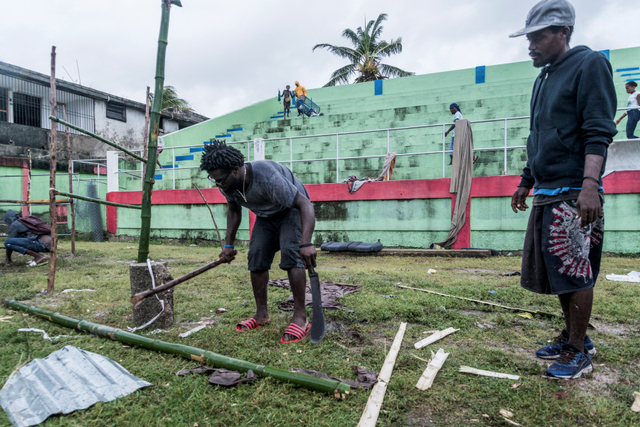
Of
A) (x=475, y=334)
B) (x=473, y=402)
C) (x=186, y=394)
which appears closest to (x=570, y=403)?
(x=473, y=402)

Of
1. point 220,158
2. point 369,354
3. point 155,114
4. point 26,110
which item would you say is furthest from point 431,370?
point 26,110

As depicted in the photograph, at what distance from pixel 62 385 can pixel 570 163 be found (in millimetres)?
2669

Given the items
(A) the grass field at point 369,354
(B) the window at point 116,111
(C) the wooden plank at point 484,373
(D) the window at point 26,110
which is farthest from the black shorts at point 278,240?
(B) the window at point 116,111

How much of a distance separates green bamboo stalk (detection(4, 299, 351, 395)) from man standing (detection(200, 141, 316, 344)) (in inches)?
21.0

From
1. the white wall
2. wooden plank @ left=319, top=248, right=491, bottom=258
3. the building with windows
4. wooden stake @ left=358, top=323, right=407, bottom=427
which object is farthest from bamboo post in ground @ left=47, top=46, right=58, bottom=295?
the white wall

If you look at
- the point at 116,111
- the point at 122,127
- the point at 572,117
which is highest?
the point at 116,111

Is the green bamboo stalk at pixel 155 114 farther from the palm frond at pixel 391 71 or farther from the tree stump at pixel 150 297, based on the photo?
the palm frond at pixel 391 71

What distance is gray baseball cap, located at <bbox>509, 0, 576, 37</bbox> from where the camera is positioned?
188cm

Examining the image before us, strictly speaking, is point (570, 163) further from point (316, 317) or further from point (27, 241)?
point (27, 241)

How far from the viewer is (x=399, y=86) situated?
15.1 m

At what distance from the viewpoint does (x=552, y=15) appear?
74.5 inches

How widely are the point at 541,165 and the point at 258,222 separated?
1.84 metres

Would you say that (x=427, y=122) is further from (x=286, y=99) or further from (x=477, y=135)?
(x=286, y=99)

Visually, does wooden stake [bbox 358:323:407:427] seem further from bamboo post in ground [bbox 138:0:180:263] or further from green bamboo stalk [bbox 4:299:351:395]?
bamboo post in ground [bbox 138:0:180:263]
